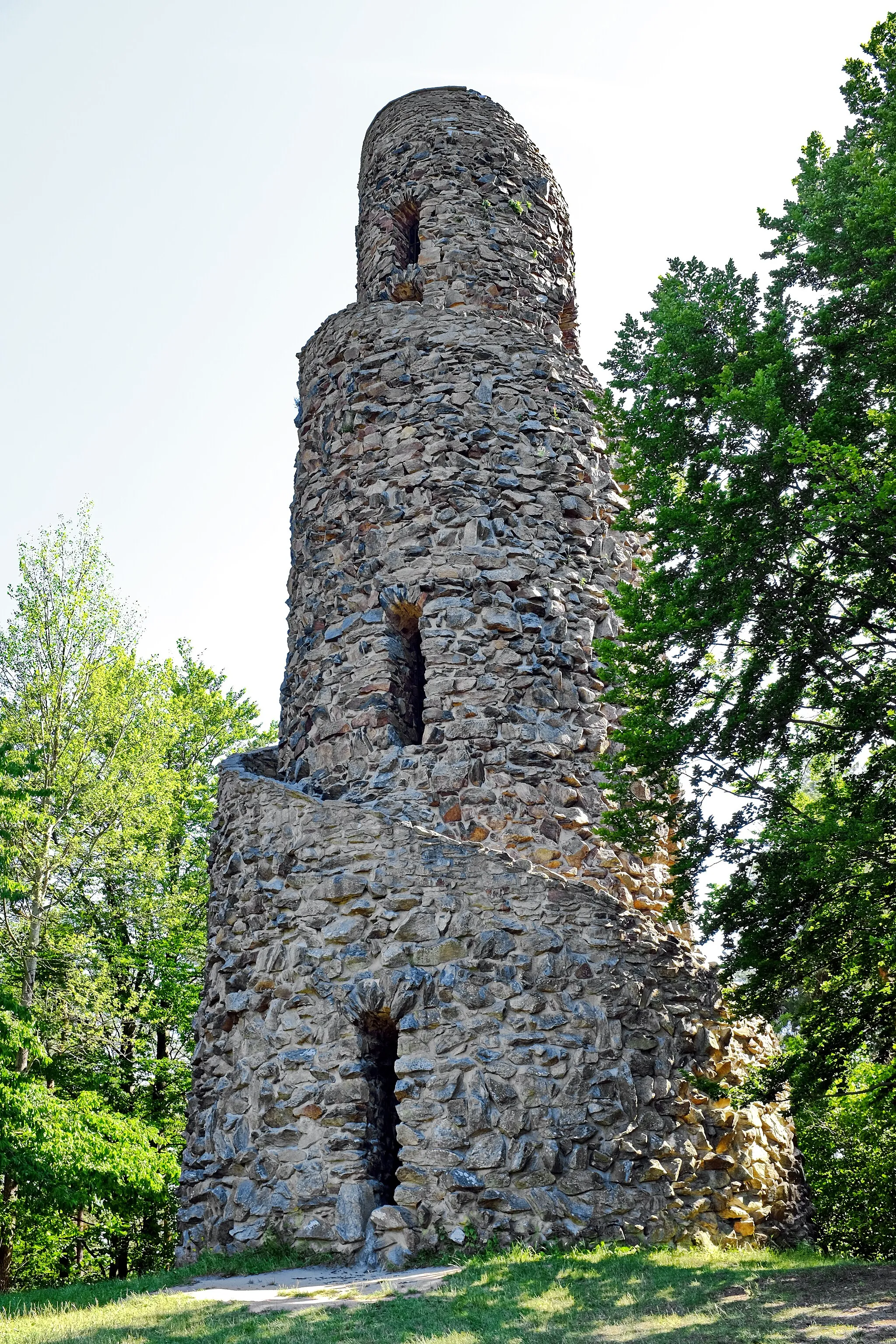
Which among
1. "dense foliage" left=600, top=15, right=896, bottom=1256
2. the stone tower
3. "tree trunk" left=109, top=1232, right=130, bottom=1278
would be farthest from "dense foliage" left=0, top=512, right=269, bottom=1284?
"dense foliage" left=600, top=15, right=896, bottom=1256

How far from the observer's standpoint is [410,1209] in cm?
709

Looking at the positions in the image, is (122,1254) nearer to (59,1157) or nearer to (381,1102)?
(59,1157)

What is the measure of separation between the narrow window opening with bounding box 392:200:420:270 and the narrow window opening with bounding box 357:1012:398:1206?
9.90 meters

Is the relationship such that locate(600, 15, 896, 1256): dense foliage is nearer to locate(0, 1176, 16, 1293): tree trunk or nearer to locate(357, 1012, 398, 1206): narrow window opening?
locate(357, 1012, 398, 1206): narrow window opening

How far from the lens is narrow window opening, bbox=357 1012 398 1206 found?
761 cm

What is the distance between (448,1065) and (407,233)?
1116 centimetres

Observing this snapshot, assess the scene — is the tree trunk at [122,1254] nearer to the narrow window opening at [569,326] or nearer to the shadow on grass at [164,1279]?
the shadow on grass at [164,1279]

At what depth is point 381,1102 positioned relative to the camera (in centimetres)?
795

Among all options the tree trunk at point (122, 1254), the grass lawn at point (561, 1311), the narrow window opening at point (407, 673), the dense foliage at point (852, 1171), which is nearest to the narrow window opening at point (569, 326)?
the narrow window opening at point (407, 673)

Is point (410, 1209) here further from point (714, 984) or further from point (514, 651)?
point (514, 651)

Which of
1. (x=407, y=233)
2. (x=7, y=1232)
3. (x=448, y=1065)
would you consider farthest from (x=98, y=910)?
(x=407, y=233)

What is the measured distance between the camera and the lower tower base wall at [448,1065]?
7.30 metres

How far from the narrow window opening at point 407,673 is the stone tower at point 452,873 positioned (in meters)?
0.04

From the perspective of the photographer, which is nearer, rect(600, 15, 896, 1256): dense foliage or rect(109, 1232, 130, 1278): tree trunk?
rect(600, 15, 896, 1256): dense foliage
